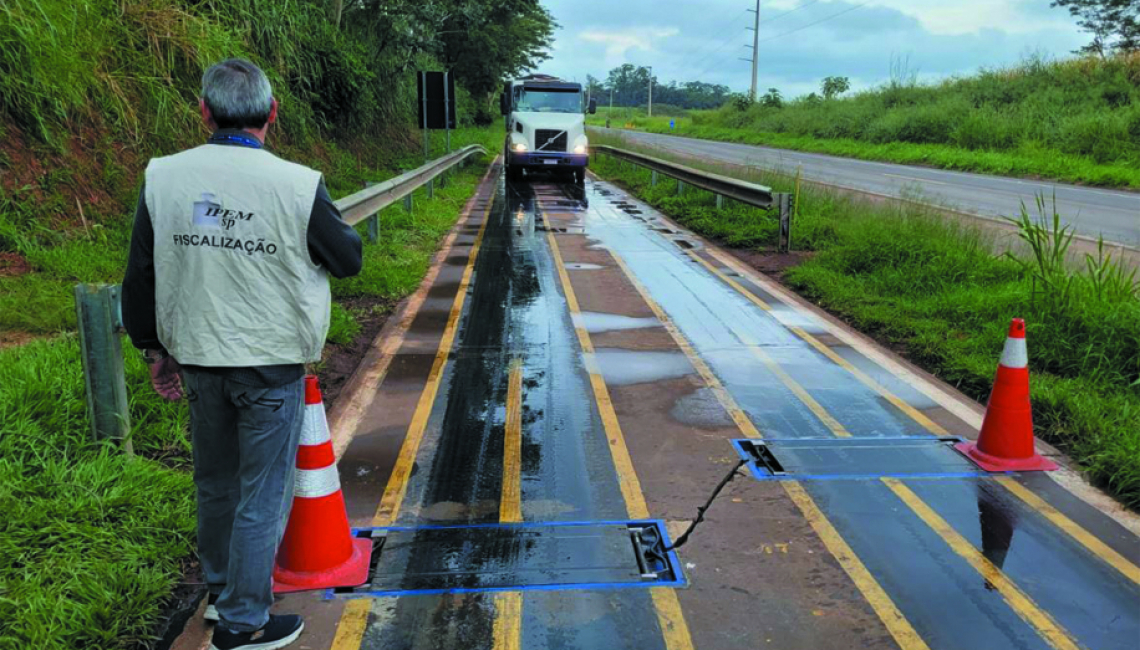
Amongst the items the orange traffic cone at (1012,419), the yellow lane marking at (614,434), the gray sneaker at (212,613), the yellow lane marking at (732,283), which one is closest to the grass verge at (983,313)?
the orange traffic cone at (1012,419)

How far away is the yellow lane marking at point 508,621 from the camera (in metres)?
3.07

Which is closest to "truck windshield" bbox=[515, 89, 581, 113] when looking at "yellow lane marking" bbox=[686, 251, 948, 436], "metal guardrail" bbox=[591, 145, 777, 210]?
"metal guardrail" bbox=[591, 145, 777, 210]

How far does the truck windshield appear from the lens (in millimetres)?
→ 24062

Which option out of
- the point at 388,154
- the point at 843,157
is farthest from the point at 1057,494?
the point at 843,157

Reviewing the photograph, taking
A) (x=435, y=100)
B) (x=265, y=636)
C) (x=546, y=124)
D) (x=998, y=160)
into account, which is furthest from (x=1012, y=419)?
(x=998, y=160)

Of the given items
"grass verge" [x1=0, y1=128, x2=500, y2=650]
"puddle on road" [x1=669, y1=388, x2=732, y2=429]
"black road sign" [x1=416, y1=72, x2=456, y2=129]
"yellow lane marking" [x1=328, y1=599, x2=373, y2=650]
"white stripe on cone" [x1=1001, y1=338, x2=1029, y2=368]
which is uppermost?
"black road sign" [x1=416, y1=72, x2=456, y2=129]

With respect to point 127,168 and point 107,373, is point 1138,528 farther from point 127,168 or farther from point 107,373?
point 127,168

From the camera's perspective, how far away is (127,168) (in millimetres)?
9328

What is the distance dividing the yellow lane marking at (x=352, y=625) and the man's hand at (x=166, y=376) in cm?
110

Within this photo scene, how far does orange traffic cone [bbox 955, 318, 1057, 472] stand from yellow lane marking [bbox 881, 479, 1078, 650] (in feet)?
2.39

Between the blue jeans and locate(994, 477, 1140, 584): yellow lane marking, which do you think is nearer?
the blue jeans

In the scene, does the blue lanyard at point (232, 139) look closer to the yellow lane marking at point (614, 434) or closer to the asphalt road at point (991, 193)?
the yellow lane marking at point (614, 434)

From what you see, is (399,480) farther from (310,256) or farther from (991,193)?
(991,193)

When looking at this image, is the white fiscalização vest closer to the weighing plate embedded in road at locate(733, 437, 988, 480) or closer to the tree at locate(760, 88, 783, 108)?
the weighing plate embedded in road at locate(733, 437, 988, 480)
